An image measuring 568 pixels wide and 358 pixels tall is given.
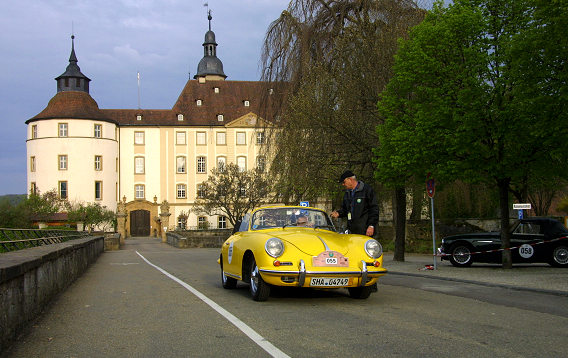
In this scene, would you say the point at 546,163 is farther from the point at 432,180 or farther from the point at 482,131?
the point at 432,180

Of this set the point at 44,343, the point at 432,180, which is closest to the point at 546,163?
the point at 432,180

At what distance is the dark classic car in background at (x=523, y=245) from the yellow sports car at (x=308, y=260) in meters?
10.1

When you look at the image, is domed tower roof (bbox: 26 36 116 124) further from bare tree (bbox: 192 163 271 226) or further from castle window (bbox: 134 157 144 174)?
bare tree (bbox: 192 163 271 226)

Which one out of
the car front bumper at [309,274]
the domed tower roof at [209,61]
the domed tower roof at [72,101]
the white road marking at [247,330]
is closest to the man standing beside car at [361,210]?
the car front bumper at [309,274]

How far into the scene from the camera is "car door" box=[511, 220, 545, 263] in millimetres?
18750

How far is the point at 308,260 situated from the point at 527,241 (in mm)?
12197

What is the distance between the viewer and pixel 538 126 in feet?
48.8

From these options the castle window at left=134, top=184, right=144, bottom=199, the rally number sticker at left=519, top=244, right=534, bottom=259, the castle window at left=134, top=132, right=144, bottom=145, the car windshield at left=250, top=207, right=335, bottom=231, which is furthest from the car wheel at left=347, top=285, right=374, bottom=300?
the castle window at left=134, top=132, right=144, bottom=145

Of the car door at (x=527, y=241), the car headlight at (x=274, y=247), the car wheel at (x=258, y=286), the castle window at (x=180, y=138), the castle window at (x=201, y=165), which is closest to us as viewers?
the car headlight at (x=274, y=247)

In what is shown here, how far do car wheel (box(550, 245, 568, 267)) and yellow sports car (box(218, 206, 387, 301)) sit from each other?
434 inches

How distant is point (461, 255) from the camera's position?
1917 cm

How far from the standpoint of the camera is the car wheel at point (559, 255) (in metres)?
18.6

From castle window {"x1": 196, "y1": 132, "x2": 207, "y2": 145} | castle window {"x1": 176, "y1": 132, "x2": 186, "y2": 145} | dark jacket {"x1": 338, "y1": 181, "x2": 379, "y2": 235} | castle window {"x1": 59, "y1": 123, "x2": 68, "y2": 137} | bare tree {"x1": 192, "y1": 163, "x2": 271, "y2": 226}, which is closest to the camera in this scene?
dark jacket {"x1": 338, "y1": 181, "x2": 379, "y2": 235}

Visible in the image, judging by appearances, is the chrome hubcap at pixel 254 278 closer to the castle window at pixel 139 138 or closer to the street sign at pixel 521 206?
the street sign at pixel 521 206
